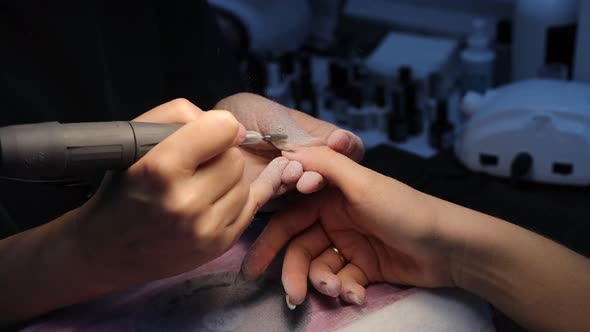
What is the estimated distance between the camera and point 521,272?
0.68 m

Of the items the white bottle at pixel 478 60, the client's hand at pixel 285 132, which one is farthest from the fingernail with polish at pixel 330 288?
the white bottle at pixel 478 60

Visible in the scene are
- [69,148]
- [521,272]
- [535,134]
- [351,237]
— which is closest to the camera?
[69,148]

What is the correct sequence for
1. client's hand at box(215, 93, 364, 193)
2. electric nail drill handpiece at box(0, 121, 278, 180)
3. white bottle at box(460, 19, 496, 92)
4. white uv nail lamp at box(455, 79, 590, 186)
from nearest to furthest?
electric nail drill handpiece at box(0, 121, 278, 180)
client's hand at box(215, 93, 364, 193)
white uv nail lamp at box(455, 79, 590, 186)
white bottle at box(460, 19, 496, 92)

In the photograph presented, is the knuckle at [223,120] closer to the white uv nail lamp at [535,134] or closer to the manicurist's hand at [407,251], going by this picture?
the manicurist's hand at [407,251]

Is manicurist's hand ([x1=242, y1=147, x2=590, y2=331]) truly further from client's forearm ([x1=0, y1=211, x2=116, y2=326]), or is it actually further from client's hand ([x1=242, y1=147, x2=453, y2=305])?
client's forearm ([x1=0, y1=211, x2=116, y2=326])

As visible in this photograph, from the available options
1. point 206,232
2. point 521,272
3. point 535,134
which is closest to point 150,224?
point 206,232

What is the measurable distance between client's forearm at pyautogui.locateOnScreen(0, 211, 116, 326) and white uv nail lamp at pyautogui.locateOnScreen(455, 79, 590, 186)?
87 centimetres

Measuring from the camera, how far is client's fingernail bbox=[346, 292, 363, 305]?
2.40 ft

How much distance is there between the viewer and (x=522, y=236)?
2.31ft

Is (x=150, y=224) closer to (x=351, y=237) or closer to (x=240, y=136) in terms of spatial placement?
(x=240, y=136)

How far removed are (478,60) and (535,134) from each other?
1.33 ft

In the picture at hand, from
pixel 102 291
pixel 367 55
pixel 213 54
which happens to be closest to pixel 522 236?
pixel 102 291

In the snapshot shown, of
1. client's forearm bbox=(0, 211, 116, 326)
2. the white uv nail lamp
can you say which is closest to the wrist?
client's forearm bbox=(0, 211, 116, 326)

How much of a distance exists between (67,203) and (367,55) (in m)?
1.18
